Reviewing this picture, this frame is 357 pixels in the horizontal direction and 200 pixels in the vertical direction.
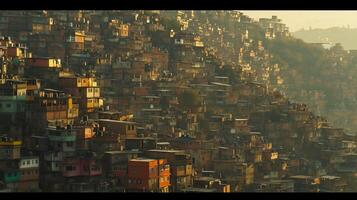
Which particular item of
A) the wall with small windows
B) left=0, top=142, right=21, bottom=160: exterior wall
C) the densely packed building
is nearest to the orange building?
the densely packed building

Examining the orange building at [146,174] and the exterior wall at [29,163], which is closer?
the exterior wall at [29,163]

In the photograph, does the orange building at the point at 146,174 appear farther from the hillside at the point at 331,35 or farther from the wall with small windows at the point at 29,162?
the hillside at the point at 331,35

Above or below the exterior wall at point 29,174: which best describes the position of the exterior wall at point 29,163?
above

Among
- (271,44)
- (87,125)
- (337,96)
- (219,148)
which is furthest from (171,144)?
(271,44)

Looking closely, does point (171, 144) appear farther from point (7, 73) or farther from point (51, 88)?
point (7, 73)

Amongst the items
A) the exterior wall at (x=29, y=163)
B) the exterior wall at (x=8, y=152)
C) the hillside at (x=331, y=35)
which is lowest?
the exterior wall at (x=29, y=163)

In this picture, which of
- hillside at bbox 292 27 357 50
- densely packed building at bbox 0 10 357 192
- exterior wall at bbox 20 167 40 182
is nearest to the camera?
exterior wall at bbox 20 167 40 182

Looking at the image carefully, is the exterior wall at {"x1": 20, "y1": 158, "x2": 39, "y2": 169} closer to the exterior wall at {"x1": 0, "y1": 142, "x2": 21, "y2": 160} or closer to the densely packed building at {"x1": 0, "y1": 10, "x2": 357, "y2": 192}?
the densely packed building at {"x1": 0, "y1": 10, "x2": 357, "y2": 192}

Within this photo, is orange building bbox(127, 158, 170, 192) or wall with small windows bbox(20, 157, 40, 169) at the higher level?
wall with small windows bbox(20, 157, 40, 169)

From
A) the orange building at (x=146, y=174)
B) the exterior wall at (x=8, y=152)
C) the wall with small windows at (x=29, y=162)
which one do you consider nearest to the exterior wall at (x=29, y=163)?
the wall with small windows at (x=29, y=162)
